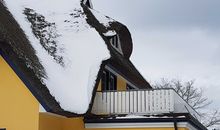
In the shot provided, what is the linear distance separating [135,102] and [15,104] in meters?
4.54

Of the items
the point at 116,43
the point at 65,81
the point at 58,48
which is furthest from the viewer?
the point at 116,43

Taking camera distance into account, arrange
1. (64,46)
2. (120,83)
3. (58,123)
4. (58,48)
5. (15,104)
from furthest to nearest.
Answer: (120,83) < (64,46) < (58,48) < (58,123) < (15,104)

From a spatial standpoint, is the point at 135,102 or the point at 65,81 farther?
the point at 135,102

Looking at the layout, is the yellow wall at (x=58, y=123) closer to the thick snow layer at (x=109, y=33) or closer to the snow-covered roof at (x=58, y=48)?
the snow-covered roof at (x=58, y=48)

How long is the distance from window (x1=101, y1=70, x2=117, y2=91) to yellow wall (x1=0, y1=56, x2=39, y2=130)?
5.65 meters

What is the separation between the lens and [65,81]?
16.6 m

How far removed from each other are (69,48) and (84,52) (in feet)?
2.03

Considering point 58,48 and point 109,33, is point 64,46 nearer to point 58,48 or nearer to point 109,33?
point 58,48

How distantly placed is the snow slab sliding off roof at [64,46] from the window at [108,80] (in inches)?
77.7

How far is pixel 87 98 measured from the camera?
640 inches

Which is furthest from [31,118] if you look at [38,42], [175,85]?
[175,85]

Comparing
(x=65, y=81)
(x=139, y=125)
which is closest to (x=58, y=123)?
(x=65, y=81)

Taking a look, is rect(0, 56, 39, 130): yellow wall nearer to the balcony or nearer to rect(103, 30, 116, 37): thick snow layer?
the balcony

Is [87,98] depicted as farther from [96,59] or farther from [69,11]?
[69,11]
